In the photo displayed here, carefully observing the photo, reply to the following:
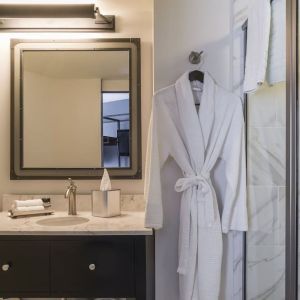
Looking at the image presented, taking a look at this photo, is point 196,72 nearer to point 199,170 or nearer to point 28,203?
point 199,170

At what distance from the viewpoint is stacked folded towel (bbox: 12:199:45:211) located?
1835 mm

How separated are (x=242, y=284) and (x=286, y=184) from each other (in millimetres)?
689

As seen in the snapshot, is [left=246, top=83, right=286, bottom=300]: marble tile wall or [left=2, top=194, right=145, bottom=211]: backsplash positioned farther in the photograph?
[left=2, top=194, right=145, bottom=211]: backsplash

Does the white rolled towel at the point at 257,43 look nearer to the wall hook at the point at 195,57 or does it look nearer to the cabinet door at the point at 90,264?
the wall hook at the point at 195,57

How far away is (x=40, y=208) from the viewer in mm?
1890

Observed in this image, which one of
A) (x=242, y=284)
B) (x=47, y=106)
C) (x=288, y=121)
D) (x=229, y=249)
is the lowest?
(x=242, y=284)

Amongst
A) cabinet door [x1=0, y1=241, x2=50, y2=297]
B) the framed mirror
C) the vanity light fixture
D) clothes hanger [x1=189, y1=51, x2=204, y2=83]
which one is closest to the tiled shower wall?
clothes hanger [x1=189, y1=51, x2=204, y2=83]

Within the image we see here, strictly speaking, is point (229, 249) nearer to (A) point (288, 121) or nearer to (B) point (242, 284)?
(B) point (242, 284)

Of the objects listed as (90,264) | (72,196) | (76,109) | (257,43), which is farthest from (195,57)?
(90,264)

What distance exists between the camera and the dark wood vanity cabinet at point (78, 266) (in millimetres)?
1540

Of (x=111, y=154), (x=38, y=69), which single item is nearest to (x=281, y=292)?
(x=111, y=154)

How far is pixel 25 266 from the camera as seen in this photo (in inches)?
60.9

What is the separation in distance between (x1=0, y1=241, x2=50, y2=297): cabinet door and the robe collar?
35.3 inches

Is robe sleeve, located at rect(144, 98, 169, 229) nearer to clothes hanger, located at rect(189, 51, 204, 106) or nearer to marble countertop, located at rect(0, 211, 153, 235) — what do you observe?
marble countertop, located at rect(0, 211, 153, 235)
